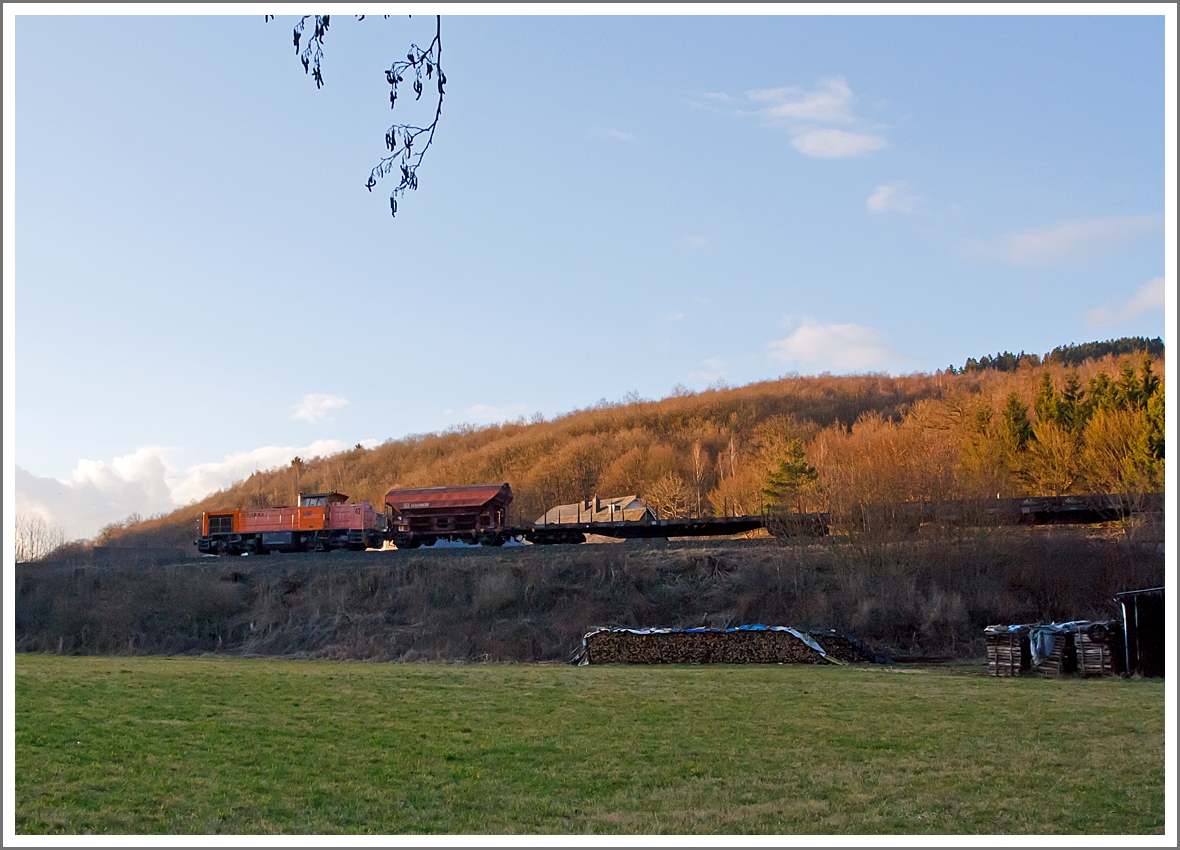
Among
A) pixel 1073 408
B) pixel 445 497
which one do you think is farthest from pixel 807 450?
pixel 445 497

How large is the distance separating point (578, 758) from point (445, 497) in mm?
33157

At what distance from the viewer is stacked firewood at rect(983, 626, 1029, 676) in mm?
23641

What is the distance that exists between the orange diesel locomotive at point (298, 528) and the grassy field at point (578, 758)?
23899 mm

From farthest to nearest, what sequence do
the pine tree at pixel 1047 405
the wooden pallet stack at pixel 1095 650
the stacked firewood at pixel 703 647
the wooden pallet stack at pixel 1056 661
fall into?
1. the pine tree at pixel 1047 405
2. the stacked firewood at pixel 703 647
3. the wooden pallet stack at pixel 1056 661
4. the wooden pallet stack at pixel 1095 650

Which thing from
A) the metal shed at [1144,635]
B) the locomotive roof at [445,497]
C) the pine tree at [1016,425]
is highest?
the pine tree at [1016,425]

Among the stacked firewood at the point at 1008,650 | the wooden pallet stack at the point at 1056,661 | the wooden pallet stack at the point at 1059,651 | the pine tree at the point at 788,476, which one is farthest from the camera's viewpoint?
the pine tree at the point at 788,476

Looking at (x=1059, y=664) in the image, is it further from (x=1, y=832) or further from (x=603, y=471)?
(x=603, y=471)

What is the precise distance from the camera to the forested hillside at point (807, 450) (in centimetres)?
4472

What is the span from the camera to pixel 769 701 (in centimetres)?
1756

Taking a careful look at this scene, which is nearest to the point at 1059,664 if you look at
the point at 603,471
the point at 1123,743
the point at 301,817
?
the point at 1123,743

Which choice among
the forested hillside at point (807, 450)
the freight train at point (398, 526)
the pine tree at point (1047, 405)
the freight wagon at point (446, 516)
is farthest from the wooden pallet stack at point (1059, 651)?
the pine tree at point (1047, 405)

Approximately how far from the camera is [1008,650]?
78.1 ft

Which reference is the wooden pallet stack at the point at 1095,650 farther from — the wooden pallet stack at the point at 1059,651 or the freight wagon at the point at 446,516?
the freight wagon at the point at 446,516

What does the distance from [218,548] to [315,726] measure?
1318 inches
